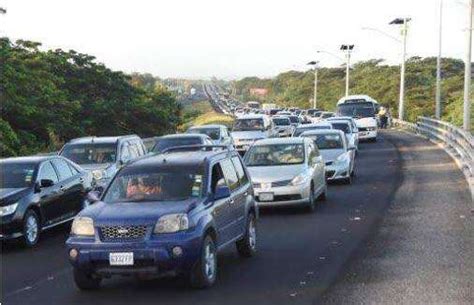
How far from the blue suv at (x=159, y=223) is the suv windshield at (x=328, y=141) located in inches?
475

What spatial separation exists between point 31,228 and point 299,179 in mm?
5836

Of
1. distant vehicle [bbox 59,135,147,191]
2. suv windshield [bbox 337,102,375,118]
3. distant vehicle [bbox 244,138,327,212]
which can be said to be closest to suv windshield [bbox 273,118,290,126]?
suv windshield [bbox 337,102,375,118]

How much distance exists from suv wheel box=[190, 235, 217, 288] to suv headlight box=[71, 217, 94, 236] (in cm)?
135

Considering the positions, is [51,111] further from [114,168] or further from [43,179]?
[43,179]

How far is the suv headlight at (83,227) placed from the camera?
9.55 metres

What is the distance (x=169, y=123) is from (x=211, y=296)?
144ft

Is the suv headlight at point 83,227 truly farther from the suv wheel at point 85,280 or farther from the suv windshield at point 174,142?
the suv windshield at point 174,142

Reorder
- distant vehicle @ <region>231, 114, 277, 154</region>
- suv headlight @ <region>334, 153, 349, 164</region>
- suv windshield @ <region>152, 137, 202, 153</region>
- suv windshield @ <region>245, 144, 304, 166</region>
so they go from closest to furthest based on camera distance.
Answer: suv windshield @ <region>245, 144, 304, 166</region>, suv headlight @ <region>334, 153, 349, 164</region>, suv windshield @ <region>152, 137, 202, 153</region>, distant vehicle @ <region>231, 114, 277, 154</region>

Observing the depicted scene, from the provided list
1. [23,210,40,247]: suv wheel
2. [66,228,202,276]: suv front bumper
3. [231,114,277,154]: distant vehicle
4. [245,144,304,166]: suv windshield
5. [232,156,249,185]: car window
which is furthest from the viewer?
[231,114,277,154]: distant vehicle

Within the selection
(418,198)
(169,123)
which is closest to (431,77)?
(169,123)

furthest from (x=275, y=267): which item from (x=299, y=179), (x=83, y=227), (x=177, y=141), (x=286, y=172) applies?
(x=177, y=141)

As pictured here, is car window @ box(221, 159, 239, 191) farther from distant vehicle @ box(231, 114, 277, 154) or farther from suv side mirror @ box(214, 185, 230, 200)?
distant vehicle @ box(231, 114, 277, 154)

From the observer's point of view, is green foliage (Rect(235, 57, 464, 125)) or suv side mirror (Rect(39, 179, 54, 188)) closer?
suv side mirror (Rect(39, 179, 54, 188))

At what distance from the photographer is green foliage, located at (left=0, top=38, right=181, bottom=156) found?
31873 mm
